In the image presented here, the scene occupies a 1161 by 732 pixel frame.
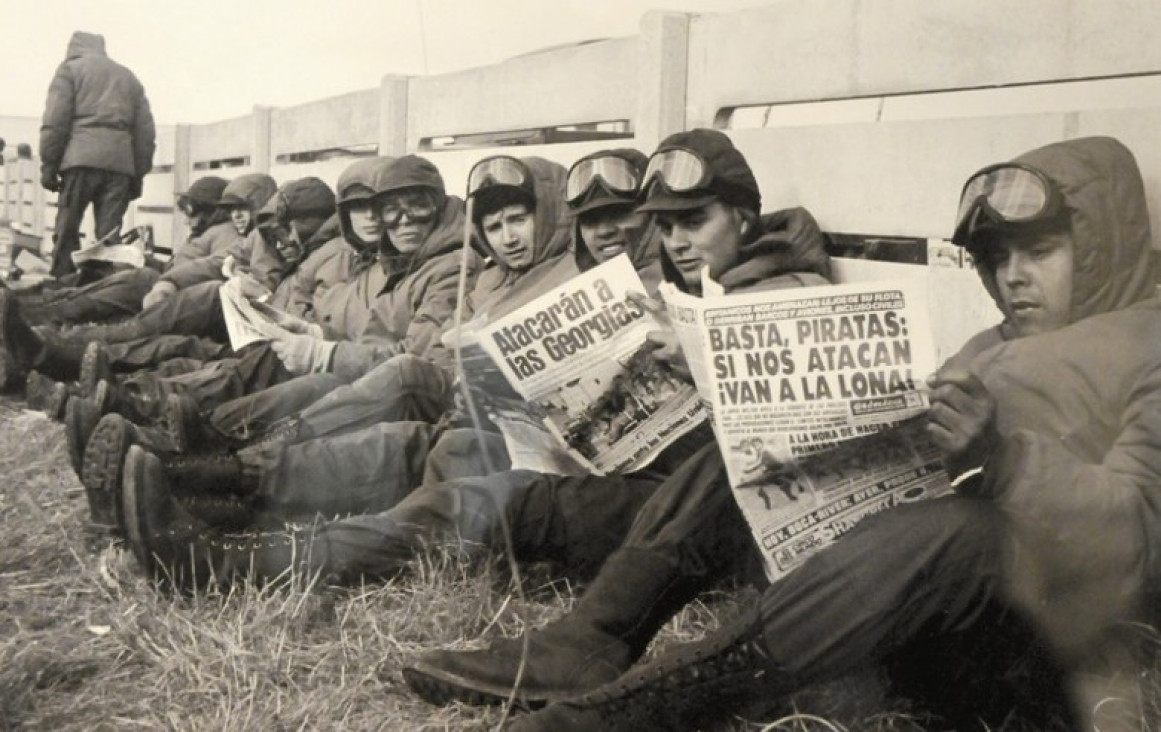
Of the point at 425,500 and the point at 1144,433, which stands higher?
the point at 1144,433

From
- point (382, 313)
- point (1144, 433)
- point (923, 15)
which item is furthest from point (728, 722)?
point (382, 313)

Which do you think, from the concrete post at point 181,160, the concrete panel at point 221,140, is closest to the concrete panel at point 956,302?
the concrete panel at point 221,140

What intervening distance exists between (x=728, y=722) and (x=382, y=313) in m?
3.14

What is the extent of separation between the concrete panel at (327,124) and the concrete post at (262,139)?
0.21 feet

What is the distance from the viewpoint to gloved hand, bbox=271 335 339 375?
4.22m

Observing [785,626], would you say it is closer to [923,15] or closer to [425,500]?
[425,500]

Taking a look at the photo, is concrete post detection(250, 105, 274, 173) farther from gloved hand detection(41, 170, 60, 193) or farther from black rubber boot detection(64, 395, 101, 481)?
black rubber boot detection(64, 395, 101, 481)

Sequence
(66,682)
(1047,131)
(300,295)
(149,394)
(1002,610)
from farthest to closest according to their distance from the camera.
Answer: (300,295)
(149,394)
(1047,131)
(66,682)
(1002,610)

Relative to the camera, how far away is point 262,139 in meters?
10.1

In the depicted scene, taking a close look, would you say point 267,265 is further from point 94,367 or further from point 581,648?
point 581,648

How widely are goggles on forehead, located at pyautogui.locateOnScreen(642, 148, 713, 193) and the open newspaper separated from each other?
94 cm

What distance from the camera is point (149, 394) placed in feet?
15.5

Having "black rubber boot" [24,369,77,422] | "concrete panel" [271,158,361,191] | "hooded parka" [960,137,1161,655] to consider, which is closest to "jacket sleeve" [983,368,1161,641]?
"hooded parka" [960,137,1161,655]

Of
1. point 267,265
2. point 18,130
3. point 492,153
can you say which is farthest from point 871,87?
point 18,130
